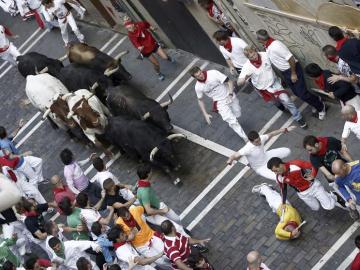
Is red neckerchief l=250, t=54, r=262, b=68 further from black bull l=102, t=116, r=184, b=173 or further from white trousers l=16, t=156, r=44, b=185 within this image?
white trousers l=16, t=156, r=44, b=185

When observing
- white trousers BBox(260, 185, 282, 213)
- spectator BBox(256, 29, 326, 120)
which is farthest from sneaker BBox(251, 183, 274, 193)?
spectator BBox(256, 29, 326, 120)

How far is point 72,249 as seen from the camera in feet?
47.8

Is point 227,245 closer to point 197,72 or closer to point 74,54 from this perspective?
point 197,72

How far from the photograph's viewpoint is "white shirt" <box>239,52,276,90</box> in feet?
53.4

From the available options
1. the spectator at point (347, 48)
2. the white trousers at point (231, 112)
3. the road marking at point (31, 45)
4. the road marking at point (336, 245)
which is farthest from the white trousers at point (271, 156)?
the road marking at point (31, 45)

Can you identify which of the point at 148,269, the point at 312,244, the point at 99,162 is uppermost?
the point at 99,162

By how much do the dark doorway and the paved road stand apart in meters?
0.26

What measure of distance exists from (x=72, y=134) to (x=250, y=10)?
566cm

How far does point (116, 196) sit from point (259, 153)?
104 inches

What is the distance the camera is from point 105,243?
46.9 ft

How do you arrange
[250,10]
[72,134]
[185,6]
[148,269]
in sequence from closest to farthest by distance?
[148,269] → [250,10] → [185,6] → [72,134]

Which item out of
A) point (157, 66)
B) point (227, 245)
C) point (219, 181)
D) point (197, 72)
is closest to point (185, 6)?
point (157, 66)

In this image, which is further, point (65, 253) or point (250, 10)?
point (250, 10)

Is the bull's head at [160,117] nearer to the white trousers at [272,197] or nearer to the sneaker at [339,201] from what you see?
the white trousers at [272,197]
